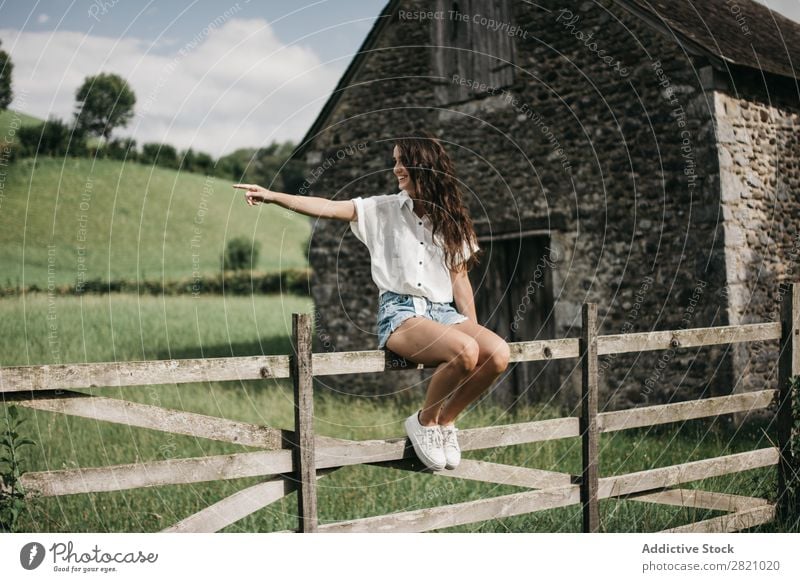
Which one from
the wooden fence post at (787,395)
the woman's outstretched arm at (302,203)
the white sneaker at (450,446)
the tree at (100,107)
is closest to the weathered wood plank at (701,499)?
the wooden fence post at (787,395)

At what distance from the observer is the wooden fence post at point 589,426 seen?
4.66 meters

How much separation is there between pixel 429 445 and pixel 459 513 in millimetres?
558

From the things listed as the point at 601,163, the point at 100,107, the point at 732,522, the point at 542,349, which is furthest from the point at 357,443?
the point at 100,107

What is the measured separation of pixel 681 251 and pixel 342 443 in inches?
211

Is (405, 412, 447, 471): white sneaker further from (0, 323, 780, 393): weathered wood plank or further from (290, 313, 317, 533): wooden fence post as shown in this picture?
(290, 313, 317, 533): wooden fence post

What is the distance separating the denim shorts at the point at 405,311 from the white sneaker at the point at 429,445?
1.63 ft

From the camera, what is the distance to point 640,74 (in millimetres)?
8164

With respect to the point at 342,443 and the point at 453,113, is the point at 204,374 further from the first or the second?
the point at 453,113

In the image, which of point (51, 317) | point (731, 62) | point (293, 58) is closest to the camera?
point (293, 58)

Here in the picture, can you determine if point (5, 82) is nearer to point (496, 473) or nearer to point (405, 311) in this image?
point (405, 311)

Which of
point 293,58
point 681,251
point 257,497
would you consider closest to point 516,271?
point 681,251

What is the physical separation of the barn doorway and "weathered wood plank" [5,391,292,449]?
5851mm

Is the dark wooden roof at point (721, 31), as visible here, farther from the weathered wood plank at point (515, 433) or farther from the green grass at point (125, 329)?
the weathered wood plank at point (515, 433)

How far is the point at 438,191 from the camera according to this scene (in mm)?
3941
